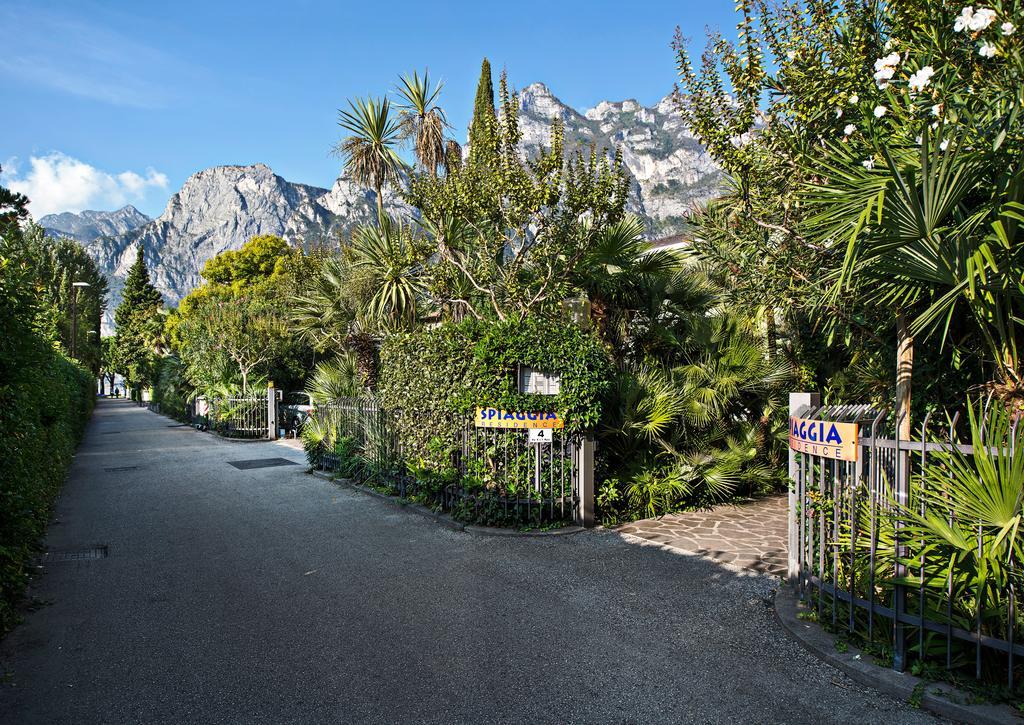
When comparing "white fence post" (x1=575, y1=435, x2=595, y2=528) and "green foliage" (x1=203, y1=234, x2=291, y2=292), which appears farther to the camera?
"green foliage" (x1=203, y1=234, x2=291, y2=292)

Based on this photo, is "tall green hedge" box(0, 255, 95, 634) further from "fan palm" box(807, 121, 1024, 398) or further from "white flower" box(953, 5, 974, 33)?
"white flower" box(953, 5, 974, 33)

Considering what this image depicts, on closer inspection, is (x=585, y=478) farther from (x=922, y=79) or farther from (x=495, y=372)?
(x=922, y=79)

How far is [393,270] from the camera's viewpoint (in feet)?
38.2

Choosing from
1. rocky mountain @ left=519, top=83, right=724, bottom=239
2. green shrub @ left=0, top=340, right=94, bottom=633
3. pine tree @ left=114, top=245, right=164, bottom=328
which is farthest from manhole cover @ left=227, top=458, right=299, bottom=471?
rocky mountain @ left=519, top=83, right=724, bottom=239

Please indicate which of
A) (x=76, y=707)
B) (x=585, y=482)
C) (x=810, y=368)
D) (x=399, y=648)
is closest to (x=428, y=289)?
(x=585, y=482)

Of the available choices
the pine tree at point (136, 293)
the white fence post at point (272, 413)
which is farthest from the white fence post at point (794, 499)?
the pine tree at point (136, 293)

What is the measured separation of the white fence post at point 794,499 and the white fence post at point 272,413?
17.4 metres

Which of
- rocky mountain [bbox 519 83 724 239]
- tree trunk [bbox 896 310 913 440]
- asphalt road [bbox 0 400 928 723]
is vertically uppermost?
rocky mountain [bbox 519 83 724 239]

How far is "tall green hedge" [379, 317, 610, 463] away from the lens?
303 inches

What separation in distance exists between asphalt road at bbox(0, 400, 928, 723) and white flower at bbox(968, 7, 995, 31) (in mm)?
→ 4018

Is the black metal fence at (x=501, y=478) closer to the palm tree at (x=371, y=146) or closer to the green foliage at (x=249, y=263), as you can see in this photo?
the palm tree at (x=371, y=146)

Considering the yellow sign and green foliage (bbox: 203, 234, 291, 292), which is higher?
green foliage (bbox: 203, 234, 291, 292)

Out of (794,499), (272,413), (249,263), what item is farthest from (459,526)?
(249,263)

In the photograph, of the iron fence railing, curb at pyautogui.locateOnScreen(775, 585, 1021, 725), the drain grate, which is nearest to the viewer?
curb at pyautogui.locateOnScreen(775, 585, 1021, 725)
